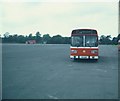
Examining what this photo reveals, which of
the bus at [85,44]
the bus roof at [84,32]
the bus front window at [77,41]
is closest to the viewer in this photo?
the bus at [85,44]

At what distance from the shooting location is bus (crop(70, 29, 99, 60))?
927 inches

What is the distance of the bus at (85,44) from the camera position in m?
23.5

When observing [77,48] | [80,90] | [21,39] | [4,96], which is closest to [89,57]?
[77,48]

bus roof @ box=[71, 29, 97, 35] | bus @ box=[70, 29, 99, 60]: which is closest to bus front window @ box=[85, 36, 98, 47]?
bus @ box=[70, 29, 99, 60]

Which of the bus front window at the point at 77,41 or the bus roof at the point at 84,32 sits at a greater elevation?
the bus roof at the point at 84,32

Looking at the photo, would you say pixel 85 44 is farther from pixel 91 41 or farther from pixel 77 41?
pixel 77 41

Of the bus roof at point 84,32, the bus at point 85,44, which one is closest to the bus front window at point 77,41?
the bus at point 85,44

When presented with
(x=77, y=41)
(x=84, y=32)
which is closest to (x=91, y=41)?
(x=84, y=32)

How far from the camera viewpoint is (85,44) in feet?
77.9

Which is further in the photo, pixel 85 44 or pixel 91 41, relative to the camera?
pixel 85 44

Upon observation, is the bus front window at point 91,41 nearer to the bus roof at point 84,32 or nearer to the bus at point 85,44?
the bus at point 85,44

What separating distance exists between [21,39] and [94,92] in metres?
122

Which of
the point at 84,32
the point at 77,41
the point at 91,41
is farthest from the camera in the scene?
the point at 84,32

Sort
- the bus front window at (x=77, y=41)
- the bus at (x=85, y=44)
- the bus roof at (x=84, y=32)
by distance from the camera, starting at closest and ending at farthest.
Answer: the bus at (x=85, y=44), the bus front window at (x=77, y=41), the bus roof at (x=84, y=32)
